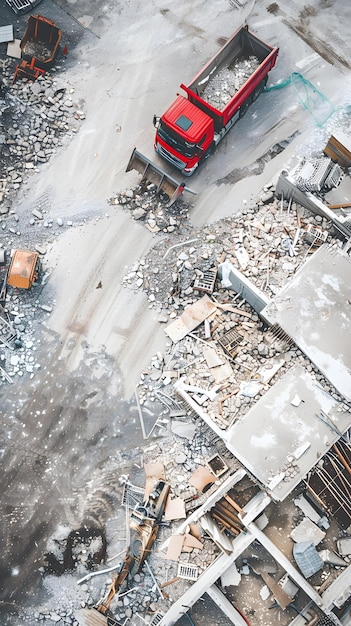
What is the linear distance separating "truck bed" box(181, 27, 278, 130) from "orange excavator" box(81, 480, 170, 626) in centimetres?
1207

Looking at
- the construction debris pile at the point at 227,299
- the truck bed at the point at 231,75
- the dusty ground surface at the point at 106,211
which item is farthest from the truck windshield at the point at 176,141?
the construction debris pile at the point at 227,299

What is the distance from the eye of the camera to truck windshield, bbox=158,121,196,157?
1805 cm

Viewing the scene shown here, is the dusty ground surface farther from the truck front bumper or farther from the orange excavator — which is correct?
the orange excavator

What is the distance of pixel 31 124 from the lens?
1975 centimetres

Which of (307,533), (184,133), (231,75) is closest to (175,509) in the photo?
(307,533)

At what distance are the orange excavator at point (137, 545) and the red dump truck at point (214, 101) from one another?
10.6 m

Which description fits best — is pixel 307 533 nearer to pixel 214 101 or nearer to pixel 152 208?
pixel 152 208

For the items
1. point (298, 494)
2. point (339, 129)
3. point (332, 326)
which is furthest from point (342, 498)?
point (339, 129)

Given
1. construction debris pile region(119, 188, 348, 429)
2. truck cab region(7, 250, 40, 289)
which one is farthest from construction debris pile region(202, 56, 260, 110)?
truck cab region(7, 250, 40, 289)

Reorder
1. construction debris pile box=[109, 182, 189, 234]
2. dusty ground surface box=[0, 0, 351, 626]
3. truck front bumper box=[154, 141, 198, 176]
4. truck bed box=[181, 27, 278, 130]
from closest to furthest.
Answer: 1. dusty ground surface box=[0, 0, 351, 626]
2. truck bed box=[181, 27, 278, 130]
3. truck front bumper box=[154, 141, 198, 176]
4. construction debris pile box=[109, 182, 189, 234]

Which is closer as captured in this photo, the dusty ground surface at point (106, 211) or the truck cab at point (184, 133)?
the dusty ground surface at point (106, 211)

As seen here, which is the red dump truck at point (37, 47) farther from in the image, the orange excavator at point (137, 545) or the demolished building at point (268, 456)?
the orange excavator at point (137, 545)

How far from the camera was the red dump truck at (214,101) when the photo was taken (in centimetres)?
1805

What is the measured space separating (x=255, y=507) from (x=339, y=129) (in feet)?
42.8
